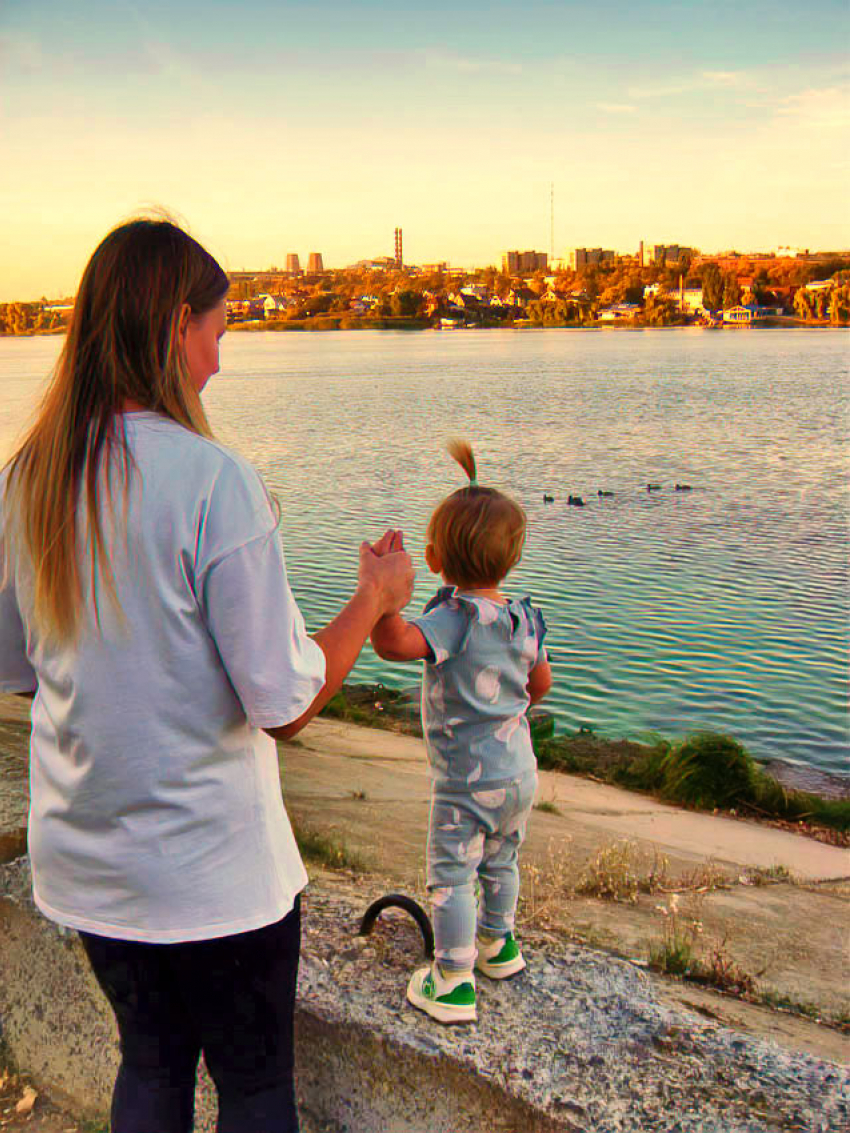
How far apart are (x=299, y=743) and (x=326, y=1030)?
6.95 m

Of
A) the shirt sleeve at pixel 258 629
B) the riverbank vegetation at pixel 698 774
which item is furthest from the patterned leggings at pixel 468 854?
the riverbank vegetation at pixel 698 774

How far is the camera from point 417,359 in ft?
334

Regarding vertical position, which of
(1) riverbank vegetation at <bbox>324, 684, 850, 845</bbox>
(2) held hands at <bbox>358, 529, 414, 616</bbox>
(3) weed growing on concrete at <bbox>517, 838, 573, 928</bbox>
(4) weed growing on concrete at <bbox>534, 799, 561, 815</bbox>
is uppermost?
(2) held hands at <bbox>358, 529, 414, 616</bbox>

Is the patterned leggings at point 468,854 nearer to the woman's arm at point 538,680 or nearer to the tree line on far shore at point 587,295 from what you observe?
the woman's arm at point 538,680

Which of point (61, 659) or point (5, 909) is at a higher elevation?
point (61, 659)

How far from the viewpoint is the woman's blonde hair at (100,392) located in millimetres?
1768

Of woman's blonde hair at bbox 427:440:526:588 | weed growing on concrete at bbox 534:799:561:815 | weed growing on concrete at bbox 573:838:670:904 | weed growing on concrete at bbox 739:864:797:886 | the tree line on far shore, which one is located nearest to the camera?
woman's blonde hair at bbox 427:440:526:588

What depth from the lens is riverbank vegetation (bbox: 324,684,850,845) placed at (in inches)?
361

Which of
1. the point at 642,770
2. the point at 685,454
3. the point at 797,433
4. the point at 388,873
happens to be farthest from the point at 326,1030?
the point at 797,433

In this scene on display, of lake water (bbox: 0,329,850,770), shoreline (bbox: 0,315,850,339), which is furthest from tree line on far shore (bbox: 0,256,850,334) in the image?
lake water (bbox: 0,329,850,770)

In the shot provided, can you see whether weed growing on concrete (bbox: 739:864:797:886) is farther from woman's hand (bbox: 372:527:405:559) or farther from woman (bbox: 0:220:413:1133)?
woman (bbox: 0:220:413:1133)

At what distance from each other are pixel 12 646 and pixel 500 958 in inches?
57.5

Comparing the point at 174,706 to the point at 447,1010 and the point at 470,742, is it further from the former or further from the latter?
the point at 447,1010

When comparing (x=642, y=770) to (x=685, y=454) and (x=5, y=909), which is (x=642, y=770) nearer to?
(x=5, y=909)
